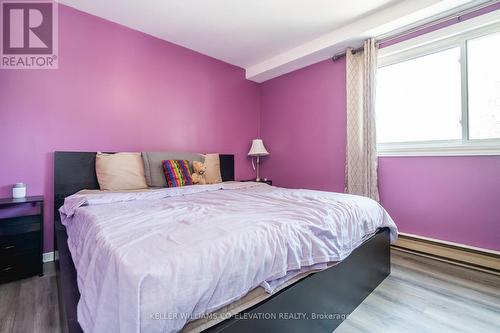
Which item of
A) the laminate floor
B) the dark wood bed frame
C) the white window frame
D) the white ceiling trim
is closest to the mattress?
the dark wood bed frame

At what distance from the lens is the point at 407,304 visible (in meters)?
1.57

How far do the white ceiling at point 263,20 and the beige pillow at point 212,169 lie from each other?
1.49 meters

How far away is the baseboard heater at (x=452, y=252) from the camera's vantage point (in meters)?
2.02

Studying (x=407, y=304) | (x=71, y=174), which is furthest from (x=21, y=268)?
(x=407, y=304)

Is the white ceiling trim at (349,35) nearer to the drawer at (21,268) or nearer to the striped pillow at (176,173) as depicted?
the striped pillow at (176,173)

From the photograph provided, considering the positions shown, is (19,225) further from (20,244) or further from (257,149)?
(257,149)

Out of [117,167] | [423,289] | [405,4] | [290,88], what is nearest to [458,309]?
[423,289]

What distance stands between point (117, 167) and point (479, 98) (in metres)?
3.50

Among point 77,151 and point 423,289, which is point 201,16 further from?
point 423,289

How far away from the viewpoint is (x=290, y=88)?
3.69 metres

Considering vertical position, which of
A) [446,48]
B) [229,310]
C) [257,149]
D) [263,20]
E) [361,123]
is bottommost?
[229,310]

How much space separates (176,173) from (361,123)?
85.7 inches

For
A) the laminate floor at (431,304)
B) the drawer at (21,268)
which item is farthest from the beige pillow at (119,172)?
the laminate floor at (431,304)

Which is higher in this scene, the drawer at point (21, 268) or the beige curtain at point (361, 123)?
the beige curtain at point (361, 123)
